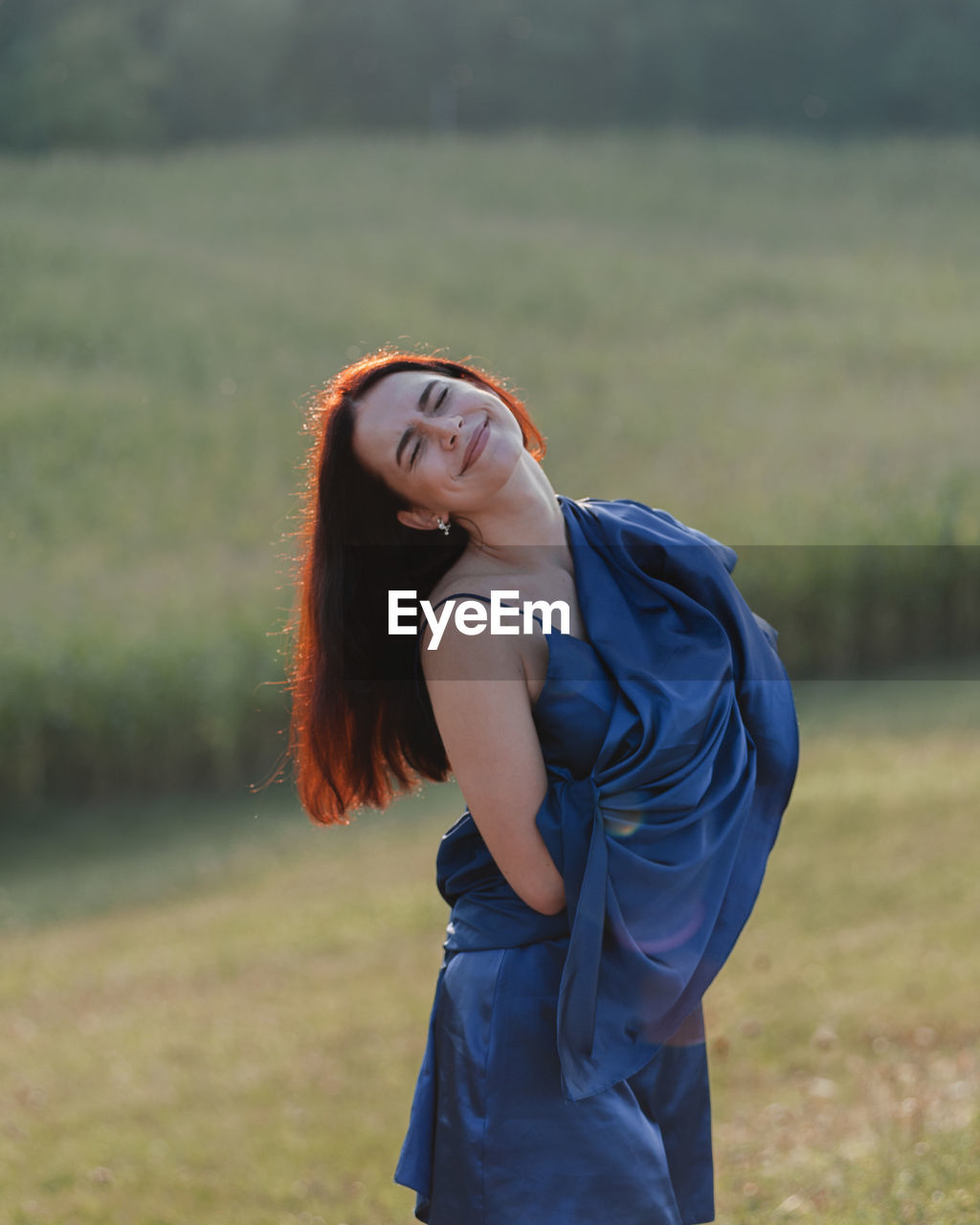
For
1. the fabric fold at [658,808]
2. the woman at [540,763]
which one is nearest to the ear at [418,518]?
the woman at [540,763]

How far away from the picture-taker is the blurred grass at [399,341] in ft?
32.1

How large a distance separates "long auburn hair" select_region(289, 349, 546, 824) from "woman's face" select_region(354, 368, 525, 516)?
33 millimetres

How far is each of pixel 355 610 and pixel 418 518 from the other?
6.5 inches

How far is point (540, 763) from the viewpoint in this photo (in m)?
1.74

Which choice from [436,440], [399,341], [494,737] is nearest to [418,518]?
[436,440]

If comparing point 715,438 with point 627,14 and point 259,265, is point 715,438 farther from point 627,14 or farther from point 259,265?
point 627,14

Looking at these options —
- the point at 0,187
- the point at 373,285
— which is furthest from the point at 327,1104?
the point at 0,187

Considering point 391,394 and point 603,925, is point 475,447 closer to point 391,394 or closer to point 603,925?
point 391,394

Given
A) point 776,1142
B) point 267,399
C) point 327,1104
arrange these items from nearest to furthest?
point 776,1142 < point 327,1104 < point 267,399

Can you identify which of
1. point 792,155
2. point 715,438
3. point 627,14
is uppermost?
point 627,14

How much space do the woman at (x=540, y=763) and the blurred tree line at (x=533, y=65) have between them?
2826 cm

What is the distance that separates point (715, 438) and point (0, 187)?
1538cm

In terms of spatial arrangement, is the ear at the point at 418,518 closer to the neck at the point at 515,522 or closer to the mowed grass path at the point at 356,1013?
the neck at the point at 515,522

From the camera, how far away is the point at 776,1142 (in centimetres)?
358
